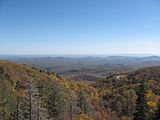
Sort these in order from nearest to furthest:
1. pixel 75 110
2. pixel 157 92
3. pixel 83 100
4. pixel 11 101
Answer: pixel 11 101, pixel 75 110, pixel 83 100, pixel 157 92

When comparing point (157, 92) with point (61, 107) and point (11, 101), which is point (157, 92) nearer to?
point (61, 107)

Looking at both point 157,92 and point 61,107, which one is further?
point 157,92

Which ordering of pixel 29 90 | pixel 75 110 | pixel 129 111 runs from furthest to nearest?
pixel 129 111 → pixel 75 110 → pixel 29 90

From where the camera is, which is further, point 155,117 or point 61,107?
point 61,107

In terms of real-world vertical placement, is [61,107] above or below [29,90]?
below

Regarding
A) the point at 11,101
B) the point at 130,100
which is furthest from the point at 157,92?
the point at 11,101

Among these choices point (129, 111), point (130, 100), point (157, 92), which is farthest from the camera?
point (157, 92)

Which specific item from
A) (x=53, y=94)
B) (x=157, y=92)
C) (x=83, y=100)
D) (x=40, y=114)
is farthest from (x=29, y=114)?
(x=157, y=92)

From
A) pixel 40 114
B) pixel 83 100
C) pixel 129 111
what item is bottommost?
pixel 129 111

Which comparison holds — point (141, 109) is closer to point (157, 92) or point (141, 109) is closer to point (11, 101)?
point (11, 101)
